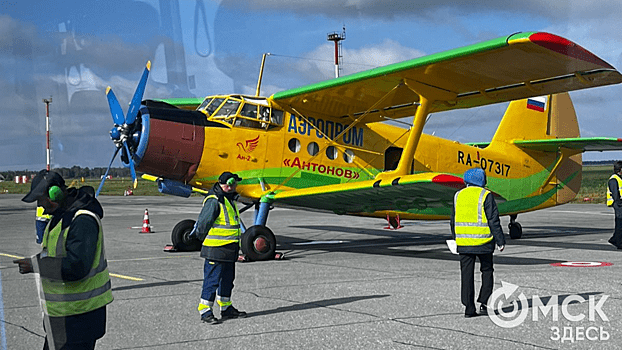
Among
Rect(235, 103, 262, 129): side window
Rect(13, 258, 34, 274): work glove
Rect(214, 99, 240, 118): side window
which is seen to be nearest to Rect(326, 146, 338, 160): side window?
Rect(235, 103, 262, 129): side window

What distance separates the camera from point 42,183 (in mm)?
3537

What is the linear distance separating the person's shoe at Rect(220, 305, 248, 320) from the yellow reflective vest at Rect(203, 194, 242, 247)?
0.66m

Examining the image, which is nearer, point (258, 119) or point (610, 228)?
point (258, 119)

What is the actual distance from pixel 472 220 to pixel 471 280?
2.05 feet

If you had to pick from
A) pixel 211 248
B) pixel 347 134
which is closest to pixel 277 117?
pixel 347 134

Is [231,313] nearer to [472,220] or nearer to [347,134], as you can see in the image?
[472,220]

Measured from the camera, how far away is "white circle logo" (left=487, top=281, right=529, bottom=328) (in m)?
6.29

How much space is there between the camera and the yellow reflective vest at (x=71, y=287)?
11.4ft

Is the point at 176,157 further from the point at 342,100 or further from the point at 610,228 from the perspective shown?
the point at 610,228

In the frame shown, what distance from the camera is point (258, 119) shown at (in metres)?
12.5

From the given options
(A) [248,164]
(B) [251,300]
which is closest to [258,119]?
(A) [248,164]

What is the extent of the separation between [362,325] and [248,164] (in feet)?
21.6

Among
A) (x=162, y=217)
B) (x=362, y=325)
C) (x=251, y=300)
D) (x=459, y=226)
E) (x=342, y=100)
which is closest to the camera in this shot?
(x=362, y=325)

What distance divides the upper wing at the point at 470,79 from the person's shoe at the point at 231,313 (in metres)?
5.73
